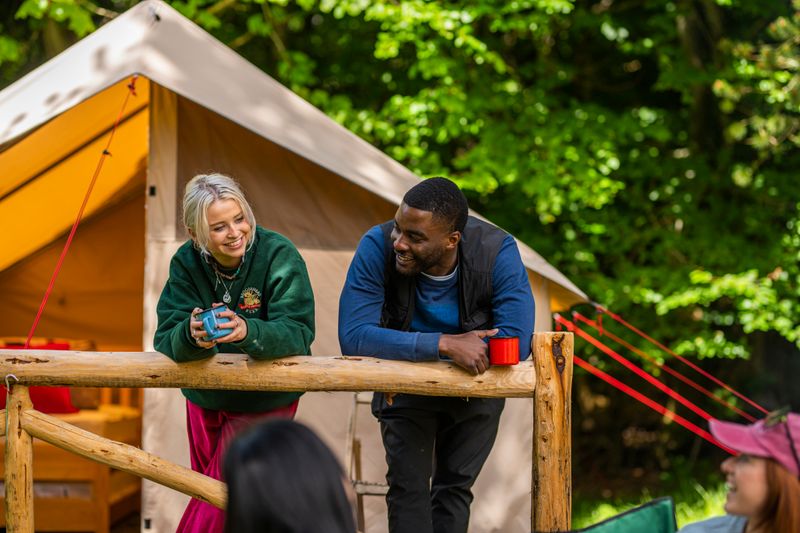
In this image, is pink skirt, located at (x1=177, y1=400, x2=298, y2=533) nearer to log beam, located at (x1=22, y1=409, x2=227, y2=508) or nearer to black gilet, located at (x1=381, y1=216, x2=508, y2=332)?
log beam, located at (x1=22, y1=409, x2=227, y2=508)

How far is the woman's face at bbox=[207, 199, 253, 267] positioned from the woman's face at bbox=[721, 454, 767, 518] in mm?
1645

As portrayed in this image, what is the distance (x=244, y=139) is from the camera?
4.59 m

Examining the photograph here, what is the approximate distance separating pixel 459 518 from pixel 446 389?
1.85 feet

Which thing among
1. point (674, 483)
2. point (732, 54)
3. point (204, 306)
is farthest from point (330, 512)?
point (674, 483)

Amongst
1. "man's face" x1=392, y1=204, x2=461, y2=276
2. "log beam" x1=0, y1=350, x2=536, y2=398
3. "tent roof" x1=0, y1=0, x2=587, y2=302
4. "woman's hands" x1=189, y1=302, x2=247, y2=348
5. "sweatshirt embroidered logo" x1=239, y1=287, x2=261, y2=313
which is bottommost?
"log beam" x1=0, y1=350, x2=536, y2=398

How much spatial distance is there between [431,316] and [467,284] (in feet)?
0.55

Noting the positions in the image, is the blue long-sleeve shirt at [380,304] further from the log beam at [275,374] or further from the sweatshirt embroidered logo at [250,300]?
the sweatshirt embroidered logo at [250,300]

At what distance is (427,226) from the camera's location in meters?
3.25

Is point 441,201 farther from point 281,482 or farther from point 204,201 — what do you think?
point 281,482

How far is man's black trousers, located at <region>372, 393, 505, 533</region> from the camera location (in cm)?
340

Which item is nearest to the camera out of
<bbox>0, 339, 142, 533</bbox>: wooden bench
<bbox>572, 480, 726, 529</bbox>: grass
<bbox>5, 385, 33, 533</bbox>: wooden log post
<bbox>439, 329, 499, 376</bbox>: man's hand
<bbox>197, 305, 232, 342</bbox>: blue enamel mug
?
<bbox>197, 305, 232, 342</bbox>: blue enamel mug

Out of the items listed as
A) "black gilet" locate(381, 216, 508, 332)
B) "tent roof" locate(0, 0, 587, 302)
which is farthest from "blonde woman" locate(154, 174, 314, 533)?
"tent roof" locate(0, 0, 587, 302)

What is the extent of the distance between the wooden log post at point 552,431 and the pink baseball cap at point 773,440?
34.0 inches

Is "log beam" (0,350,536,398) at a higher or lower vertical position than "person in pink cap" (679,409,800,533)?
higher
